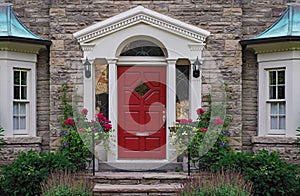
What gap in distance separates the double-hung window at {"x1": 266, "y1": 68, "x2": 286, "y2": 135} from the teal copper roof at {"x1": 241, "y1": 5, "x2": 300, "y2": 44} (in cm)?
81

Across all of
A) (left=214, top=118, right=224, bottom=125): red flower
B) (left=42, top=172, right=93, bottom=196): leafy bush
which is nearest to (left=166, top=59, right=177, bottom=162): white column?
(left=214, top=118, right=224, bottom=125): red flower

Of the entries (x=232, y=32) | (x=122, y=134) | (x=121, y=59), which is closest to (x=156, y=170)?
(x=122, y=134)

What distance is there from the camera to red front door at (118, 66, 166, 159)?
1149cm

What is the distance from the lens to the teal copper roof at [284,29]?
10.9 m

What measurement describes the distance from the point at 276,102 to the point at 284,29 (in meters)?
1.63

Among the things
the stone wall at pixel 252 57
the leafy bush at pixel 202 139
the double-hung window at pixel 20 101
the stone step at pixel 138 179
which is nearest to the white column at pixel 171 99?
the leafy bush at pixel 202 139

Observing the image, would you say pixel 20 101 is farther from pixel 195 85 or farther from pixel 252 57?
pixel 252 57

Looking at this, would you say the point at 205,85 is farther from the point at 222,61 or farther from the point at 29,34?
the point at 29,34

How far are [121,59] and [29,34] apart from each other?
7.01 feet

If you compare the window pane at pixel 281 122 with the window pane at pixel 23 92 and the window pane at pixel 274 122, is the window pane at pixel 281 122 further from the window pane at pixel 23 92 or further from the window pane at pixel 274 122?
the window pane at pixel 23 92

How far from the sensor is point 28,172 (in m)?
9.56

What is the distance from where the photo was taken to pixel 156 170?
11.0m

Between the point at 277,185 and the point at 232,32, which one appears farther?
the point at 232,32

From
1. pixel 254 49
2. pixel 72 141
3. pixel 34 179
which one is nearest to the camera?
pixel 34 179
